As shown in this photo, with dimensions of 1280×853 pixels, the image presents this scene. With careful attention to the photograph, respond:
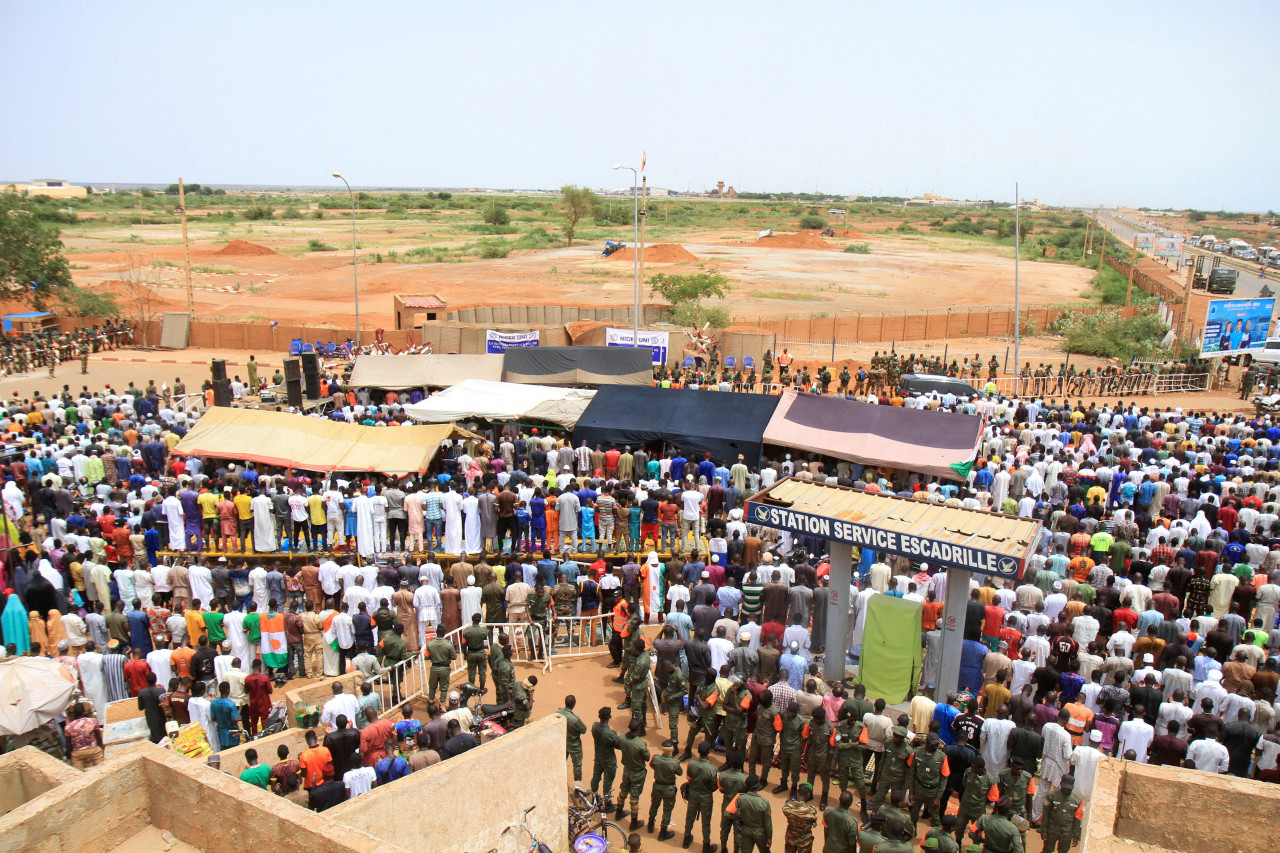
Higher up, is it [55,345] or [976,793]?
[55,345]

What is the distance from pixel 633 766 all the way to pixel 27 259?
145 ft

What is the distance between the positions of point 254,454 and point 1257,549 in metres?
17.2

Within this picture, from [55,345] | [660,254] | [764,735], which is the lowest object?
[764,735]

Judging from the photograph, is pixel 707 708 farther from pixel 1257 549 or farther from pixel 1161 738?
pixel 1257 549

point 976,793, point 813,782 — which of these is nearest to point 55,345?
point 813,782

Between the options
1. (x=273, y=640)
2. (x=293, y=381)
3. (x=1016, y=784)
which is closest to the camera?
(x=1016, y=784)

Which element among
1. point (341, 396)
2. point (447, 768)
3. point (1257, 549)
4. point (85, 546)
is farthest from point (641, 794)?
point (341, 396)

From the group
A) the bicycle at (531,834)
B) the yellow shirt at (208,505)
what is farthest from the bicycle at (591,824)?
the yellow shirt at (208,505)

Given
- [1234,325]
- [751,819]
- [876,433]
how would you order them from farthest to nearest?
[1234,325], [876,433], [751,819]

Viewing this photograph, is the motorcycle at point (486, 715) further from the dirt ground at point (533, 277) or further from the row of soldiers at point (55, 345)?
the dirt ground at point (533, 277)

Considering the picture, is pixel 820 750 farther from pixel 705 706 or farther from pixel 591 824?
pixel 591 824

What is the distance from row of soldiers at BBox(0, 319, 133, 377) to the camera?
107ft

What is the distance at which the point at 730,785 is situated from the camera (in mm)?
8516

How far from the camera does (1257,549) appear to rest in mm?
14180
